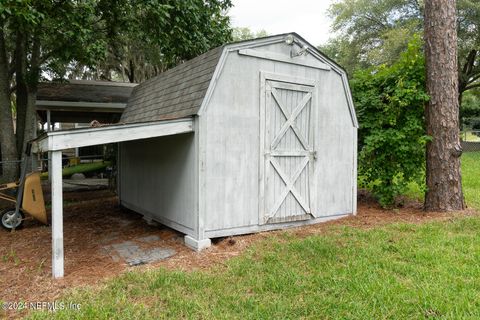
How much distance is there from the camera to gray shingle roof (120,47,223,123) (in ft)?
15.4

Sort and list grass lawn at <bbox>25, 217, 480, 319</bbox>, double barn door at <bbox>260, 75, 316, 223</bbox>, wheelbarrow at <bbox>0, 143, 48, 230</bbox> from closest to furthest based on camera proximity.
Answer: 1. grass lawn at <bbox>25, 217, 480, 319</bbox>
2. double barn door at <bbox>260, 75, 316, 223</bbox>
3. wheelbarrow at <bbox>0, 143, 48, 230</bbox>

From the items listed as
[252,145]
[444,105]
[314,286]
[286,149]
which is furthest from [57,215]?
[444,105]

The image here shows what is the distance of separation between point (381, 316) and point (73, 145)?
3.41 m

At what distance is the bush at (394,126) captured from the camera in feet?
20.9

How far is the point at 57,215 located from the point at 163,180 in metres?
2.01

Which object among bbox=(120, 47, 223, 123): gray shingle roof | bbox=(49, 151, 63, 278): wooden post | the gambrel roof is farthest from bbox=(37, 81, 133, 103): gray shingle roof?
bbox=(49, 151, 63, 278): wooden post

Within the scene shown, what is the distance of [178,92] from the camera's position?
5344mm

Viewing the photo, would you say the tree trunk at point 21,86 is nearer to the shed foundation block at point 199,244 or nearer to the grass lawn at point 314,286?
the shed foundation block at point 199,244

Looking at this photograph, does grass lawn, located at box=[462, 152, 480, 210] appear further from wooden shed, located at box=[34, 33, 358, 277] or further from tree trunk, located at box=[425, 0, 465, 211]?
wooden shed, located at box=[34, 33, 358, 277]

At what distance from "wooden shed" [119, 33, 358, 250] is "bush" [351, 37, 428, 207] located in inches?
31.6

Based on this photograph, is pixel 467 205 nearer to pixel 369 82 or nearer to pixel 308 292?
pixel 369 82

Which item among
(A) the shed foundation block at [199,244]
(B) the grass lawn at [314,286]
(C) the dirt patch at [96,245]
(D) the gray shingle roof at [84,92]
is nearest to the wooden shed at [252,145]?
(A) the shed foundation block at [199,244]

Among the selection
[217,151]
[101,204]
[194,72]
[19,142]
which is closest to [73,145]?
[217,151]

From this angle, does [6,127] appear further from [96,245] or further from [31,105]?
[96,245]
